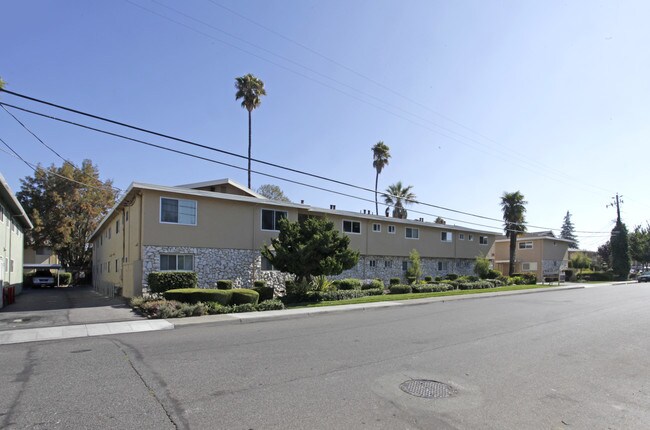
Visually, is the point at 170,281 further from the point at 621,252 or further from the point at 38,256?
the point at 621,252

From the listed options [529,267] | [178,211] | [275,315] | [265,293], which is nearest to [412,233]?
[265,293]

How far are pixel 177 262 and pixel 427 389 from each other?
1820 centimetres

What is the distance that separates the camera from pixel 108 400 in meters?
5.64

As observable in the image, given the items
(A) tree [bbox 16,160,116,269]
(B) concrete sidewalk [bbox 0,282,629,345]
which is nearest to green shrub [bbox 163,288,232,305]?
(B) concrete sidewalk [bbox 0,282,629,345]

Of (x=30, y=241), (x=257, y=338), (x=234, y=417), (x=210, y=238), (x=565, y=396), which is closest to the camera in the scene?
(x=234, y=417)

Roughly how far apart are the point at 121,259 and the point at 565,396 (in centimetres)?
2454

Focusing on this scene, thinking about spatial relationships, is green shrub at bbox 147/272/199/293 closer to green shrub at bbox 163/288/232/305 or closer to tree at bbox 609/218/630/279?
green shrub at bbox 163/288/232/305

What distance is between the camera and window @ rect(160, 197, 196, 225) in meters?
21.7

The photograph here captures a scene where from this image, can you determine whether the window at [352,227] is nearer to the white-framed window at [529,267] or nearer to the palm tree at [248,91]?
the palm tree at [248,91]

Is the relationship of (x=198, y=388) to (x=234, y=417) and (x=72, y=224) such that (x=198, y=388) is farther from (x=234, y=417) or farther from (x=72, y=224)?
(x=72, y=224)

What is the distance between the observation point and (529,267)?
169ft

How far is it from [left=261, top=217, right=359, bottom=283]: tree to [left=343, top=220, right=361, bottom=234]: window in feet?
27.4

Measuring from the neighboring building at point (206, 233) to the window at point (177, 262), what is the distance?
50 millimetres

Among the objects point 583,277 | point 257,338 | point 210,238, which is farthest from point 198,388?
point 583,277
